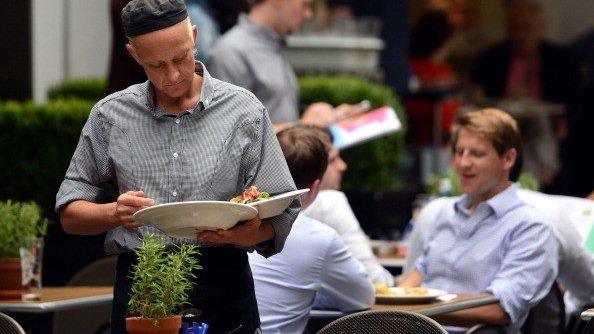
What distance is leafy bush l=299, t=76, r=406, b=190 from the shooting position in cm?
974

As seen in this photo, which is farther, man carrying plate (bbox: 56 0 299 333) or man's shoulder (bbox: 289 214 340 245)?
man's shoulder (bbox: 289 214 340 245)

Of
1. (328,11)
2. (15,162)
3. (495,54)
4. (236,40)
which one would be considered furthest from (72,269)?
(495,54)

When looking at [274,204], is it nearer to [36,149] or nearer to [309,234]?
[309,234]

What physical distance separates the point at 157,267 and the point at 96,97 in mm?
5638

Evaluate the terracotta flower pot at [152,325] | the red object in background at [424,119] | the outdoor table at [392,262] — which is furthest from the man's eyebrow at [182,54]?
the red object in background at [424,119]

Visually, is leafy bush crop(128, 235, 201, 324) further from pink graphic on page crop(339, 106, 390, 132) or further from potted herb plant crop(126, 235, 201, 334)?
pink graphic on page crop(339, 106, 390, 132)

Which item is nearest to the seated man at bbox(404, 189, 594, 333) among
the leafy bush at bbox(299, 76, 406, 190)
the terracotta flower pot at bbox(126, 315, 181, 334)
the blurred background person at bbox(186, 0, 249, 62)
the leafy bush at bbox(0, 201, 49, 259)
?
the leafy bush at bbox(0, 201, 49, 259)

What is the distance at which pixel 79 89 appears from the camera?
9.80 meters

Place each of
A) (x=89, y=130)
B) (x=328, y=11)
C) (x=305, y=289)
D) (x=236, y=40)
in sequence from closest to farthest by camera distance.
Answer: (x=89, y=130), (x=305, y=289), (x=236, y=40), (x=328, y=11)

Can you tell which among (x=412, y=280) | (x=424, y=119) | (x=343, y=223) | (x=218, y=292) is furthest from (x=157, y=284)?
(x=424, y=119)

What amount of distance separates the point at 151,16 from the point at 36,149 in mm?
3970

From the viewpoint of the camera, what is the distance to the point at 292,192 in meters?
4.19

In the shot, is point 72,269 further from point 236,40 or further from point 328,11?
point 328,11

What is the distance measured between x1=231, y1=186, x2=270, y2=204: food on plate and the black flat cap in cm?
51
